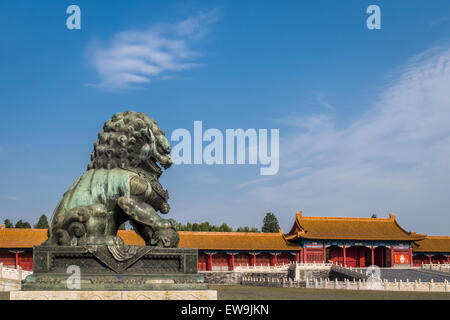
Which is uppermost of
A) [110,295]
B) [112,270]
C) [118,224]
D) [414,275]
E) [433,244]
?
[118,224]

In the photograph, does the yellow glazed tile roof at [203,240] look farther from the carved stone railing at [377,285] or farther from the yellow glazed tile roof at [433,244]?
the yellow glazed tile roof at [433,244]

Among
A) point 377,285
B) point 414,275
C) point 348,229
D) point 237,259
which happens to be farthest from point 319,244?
point 377,285

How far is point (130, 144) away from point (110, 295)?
1.84m

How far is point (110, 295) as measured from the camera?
5.28 meters

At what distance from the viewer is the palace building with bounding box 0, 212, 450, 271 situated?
39.8 metres

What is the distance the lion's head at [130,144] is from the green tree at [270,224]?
2517 inches

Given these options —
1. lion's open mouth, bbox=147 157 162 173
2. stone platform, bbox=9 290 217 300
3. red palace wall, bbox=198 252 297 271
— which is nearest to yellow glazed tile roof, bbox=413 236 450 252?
red palace wall, bbox=198 252 297 271

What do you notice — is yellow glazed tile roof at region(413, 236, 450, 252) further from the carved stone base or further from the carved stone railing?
the carved stone base

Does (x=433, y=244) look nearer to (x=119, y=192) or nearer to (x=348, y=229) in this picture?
(x=348, y=229)

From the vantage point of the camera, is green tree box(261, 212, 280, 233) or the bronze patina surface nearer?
the bronze patina surface

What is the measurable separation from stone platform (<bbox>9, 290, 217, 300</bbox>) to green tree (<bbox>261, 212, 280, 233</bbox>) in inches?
2542
